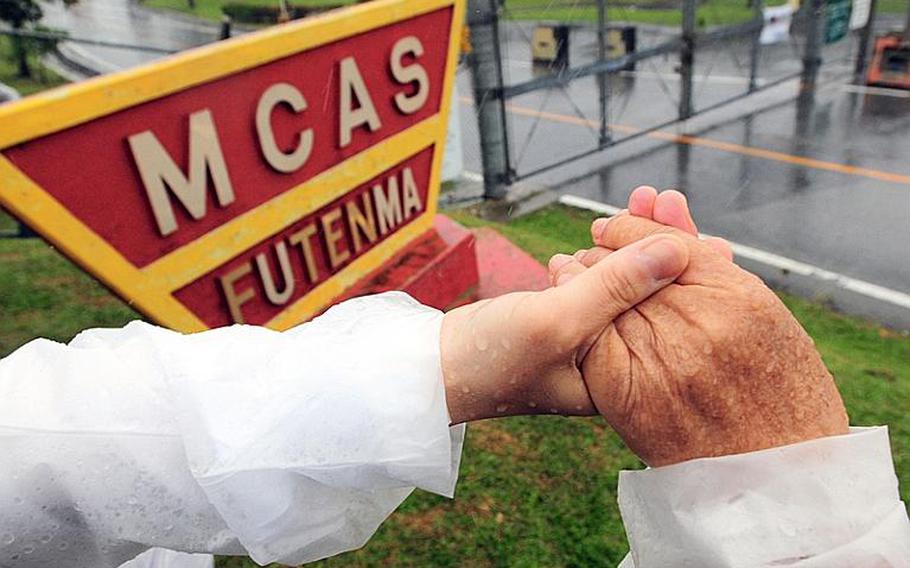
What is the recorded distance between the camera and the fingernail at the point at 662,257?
108 cm

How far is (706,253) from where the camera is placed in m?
1.23

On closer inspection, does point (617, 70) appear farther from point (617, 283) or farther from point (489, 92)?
point (617, 283)

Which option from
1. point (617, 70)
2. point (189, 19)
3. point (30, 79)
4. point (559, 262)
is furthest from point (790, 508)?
point (189, 19)

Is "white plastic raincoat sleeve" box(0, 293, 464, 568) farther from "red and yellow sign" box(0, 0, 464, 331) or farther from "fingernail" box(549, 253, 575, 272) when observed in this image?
"red and yellow sign" box(0, 0, 464, 331)

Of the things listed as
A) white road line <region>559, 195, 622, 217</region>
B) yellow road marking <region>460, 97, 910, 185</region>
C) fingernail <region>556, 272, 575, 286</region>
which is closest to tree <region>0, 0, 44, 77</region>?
yellow road marking <region>460, 97, 910, 185</region>

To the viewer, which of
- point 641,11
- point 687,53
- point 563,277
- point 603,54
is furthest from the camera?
point 641,11

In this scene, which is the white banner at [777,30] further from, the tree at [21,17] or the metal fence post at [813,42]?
the tree at [21,17]

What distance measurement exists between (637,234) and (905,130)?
899 cm

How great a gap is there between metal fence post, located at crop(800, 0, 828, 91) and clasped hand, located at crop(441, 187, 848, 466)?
10595mm

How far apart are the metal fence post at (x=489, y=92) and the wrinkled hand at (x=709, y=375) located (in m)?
5.46

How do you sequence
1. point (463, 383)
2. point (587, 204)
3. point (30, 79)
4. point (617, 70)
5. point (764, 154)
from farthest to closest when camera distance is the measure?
point (30, 79), point (764, 154), point (617, 70), point (587, 204), point (463, 383)

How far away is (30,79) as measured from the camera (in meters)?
13.0

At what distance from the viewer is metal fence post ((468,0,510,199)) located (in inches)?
242

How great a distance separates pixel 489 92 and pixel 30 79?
34.9 ft
